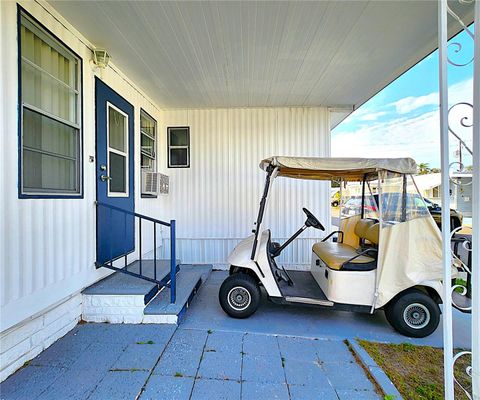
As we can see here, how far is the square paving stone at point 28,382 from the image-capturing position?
1910 millimetres

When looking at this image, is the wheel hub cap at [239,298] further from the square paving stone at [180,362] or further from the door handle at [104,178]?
the door handle at [104,178]

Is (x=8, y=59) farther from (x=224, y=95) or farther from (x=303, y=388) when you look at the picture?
(x=303, y=388)

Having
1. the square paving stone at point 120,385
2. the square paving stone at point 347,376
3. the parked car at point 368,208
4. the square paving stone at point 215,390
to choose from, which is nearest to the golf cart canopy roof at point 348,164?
the parked car at point 368,208

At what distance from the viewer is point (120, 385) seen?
201cm

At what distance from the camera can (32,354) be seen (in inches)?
91.3

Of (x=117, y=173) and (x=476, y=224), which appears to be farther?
(x=117, y=173)

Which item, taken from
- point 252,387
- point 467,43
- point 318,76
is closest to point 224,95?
point 318,76

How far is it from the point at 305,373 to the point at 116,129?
12.2ft

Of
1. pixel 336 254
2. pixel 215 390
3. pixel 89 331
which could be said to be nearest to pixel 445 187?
pixel 336 254

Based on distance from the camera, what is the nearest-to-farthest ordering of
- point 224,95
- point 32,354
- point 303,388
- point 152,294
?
1. point 303,388
2. point 32,354
3. point 152,294
4. point 224,95

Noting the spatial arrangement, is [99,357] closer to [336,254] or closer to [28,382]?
[28,382]

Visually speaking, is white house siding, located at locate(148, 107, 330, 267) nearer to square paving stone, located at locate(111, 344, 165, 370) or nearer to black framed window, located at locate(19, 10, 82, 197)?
black framed window, located at locate(19, 10, 82, 197)

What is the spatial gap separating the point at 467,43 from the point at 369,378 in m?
2.44

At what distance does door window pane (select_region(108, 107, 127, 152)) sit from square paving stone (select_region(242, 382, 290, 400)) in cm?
326
